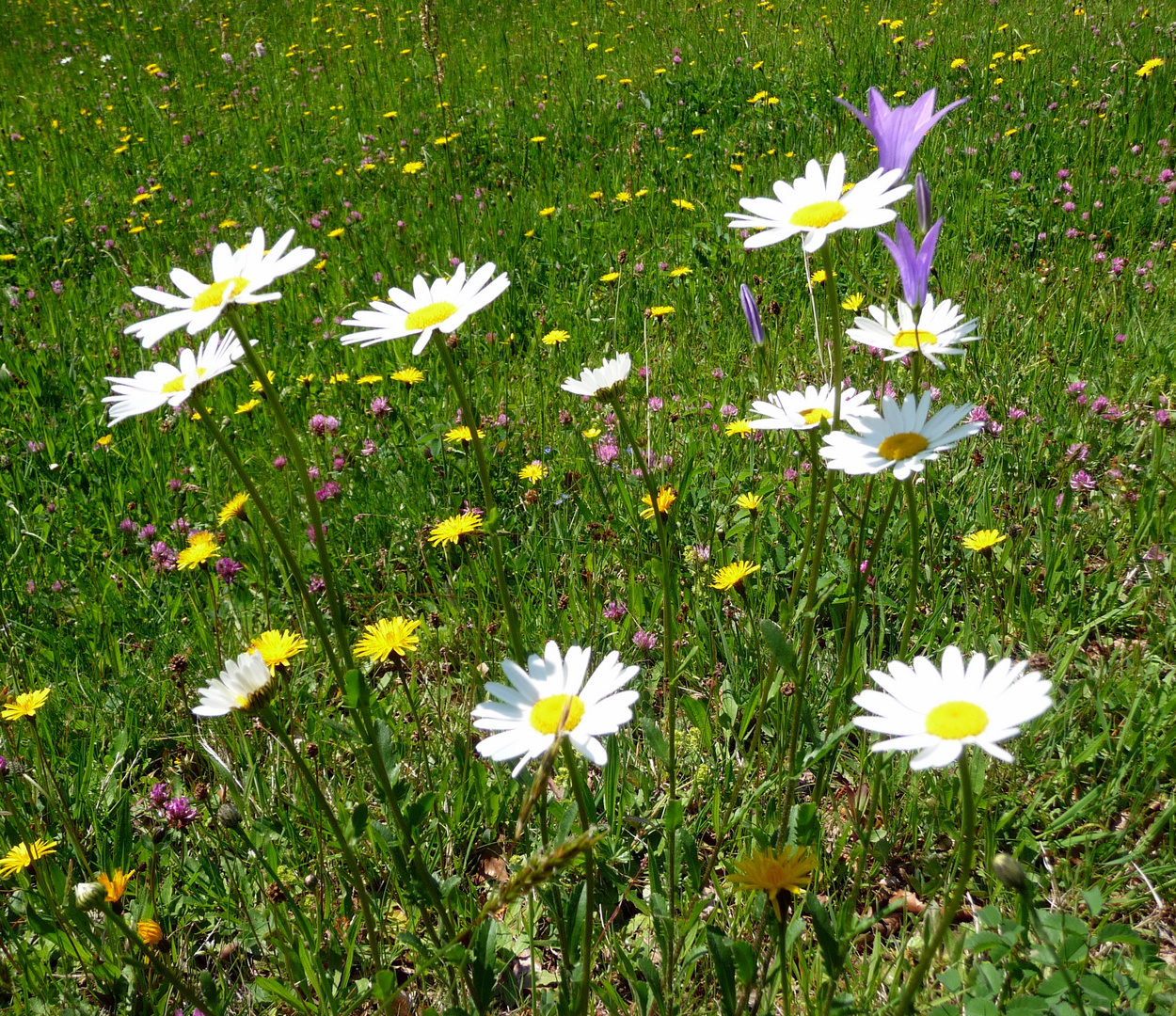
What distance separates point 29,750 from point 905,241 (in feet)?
5.86

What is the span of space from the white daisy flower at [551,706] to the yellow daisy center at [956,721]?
266mm

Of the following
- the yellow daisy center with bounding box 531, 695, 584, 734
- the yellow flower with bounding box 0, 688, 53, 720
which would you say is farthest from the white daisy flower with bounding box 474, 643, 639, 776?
the yellow flower with bounding box 0, 688, 53, 720

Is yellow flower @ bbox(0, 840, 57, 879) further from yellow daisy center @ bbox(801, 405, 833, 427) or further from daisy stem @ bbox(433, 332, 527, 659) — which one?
yellow daisy center @ bbox(801, 405, 833, 427)

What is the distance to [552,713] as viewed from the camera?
84 centimetres

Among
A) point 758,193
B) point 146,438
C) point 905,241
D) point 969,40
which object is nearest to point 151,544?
point 146,438

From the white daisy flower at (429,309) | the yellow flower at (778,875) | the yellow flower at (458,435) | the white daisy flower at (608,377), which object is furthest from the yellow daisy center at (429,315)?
the yellow flower at (458,435)

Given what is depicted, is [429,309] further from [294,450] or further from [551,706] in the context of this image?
[551,706]

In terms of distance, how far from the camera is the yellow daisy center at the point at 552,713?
809 millimetres

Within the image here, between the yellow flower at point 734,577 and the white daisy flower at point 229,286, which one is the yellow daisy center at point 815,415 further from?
the white daisy flower at point 229,286

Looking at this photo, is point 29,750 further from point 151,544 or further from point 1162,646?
point 1162,646

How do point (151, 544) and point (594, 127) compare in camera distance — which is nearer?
point (151, 544)

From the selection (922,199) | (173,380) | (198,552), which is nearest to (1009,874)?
(922,199)

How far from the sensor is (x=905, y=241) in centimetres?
101

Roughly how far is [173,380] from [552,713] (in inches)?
24.4
